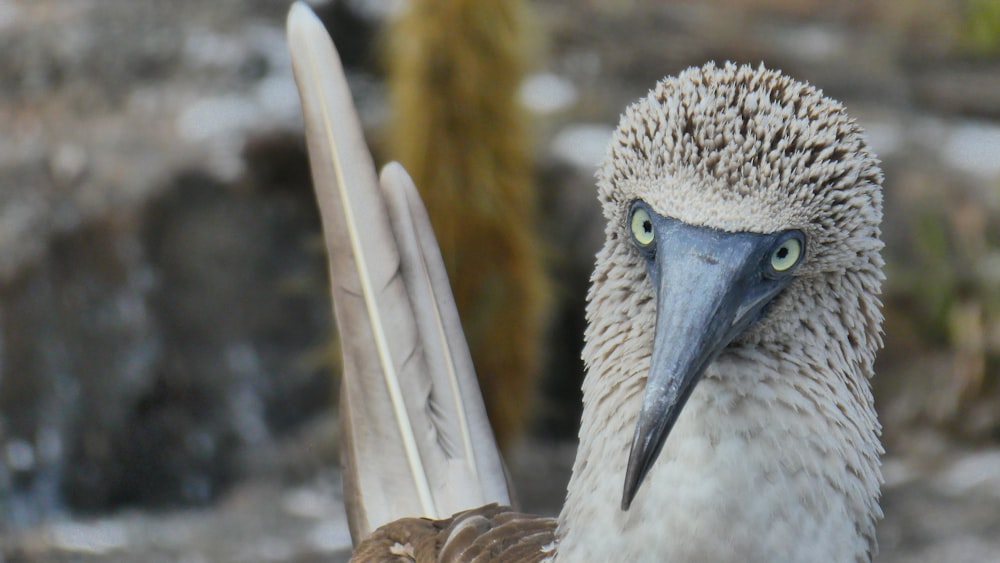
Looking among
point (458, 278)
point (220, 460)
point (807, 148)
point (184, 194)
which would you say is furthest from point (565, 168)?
point (807, 148)

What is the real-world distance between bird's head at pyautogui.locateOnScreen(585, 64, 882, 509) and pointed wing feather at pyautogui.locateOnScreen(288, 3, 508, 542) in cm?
83

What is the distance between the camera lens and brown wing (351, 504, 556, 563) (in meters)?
2.19

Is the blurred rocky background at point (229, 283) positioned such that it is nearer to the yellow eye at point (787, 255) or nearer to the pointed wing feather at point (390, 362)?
the pointed wing feather at point (390, 362)

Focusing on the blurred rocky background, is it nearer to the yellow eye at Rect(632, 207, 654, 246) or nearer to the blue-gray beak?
the yellow eye at Rect(632, 207, 654, 246)

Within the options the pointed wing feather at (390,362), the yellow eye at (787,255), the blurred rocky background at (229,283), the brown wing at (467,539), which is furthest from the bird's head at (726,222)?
the blurred rocky background at (229,283)

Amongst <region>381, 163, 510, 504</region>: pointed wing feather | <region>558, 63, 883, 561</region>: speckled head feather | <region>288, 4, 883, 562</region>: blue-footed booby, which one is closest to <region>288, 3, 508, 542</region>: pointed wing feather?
<region>381, 163, 510, 504</region>: pointed wing feather

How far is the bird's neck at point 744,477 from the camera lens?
169cm

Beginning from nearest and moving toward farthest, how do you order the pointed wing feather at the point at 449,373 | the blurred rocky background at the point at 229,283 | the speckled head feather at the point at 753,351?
the speckled head feather at the point at 753,351, the pointed wing feather at the point at 449,373, the blurred rocky background at the point at 229,283

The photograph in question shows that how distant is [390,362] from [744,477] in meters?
1.15

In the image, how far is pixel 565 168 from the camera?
211 inches

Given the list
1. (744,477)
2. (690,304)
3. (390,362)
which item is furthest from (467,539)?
(690,304)

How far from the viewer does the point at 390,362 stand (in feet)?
8.71

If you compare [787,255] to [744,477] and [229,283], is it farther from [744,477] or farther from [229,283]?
[229,283]

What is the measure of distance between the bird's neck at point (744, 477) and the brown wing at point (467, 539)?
1.03 ft
